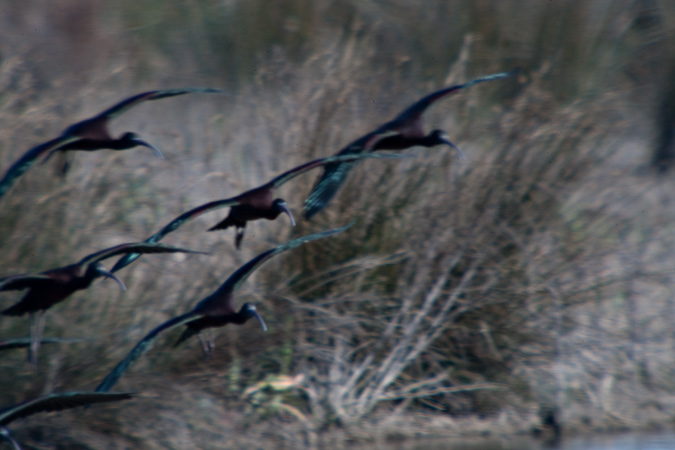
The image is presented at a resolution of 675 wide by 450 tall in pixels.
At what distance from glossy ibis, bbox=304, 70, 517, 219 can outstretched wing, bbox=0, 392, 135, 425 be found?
949 millimetres

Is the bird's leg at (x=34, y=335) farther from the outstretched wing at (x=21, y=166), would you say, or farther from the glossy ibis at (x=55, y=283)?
the outstretched wing at (x=21, y=166)

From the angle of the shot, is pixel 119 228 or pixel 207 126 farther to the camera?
pixel 207 126

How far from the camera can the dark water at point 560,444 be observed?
196 inches

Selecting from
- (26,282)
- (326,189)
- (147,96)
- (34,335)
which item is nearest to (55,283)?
(26,282)

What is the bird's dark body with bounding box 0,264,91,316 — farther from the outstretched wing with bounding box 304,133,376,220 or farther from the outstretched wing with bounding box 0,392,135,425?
the outstretched wing with bounding box 304,133,376,220

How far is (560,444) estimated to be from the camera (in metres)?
5.10

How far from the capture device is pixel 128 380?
4.67 m

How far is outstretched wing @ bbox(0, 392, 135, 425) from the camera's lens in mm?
3188

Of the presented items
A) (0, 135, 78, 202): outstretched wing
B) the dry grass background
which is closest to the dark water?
the dry grass background

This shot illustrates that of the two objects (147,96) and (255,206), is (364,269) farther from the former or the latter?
(147,96)

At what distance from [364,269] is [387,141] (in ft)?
5.27

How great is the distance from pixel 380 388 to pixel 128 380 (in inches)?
53.5

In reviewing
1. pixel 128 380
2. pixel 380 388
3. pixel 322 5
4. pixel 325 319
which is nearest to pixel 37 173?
pixel 128 380

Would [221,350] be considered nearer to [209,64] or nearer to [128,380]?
[128,380]
